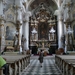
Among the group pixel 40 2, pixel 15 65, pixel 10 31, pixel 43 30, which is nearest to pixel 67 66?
pixel 15 65

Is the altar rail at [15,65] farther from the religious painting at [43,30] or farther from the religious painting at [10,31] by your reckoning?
the religious painting at [43,30]

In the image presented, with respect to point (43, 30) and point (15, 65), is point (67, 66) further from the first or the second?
point (43, 30)

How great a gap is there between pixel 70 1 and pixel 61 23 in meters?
7.25

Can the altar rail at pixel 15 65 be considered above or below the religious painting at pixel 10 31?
below

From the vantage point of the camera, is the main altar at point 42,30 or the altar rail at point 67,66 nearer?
the altar rail at point 67,66

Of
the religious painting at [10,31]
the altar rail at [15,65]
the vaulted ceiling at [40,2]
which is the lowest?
the altar rail at [15,65]

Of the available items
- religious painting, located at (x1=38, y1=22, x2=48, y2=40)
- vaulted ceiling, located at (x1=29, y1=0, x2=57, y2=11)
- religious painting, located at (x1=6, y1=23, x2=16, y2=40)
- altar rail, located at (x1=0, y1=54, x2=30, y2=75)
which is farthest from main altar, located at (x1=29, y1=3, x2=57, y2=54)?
altar rail, located at (x1=0, y1=54, x2=30, y2=75)

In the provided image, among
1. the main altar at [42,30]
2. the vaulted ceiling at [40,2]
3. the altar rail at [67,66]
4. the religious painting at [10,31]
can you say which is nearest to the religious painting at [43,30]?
the main altar at [42,30]

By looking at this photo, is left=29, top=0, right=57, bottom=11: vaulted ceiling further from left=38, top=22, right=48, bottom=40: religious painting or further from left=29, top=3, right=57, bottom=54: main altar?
left=38, top=22, right=48, bottom=40: religious painting

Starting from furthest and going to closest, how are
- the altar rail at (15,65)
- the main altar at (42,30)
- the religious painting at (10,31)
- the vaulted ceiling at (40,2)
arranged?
the vaulted ceiling at (40,2) < the main altar at (42,30) < the religious painting at (10,31) < the altar rail at (15,65)

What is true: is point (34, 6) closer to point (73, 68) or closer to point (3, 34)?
point (3, 34)

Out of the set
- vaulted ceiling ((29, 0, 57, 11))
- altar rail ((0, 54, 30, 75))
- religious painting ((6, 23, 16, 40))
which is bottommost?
altar rail ((0, 54, 30, 75))

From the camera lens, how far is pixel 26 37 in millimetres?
31812

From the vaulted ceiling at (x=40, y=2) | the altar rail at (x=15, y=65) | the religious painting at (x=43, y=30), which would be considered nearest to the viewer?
the altar rail at (x=15, y=65)
